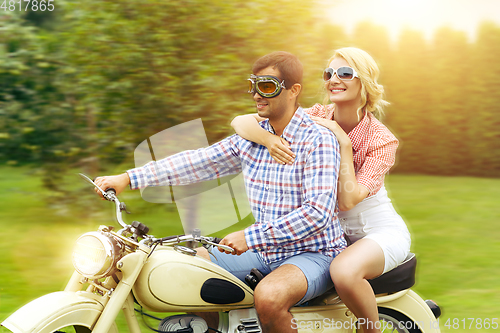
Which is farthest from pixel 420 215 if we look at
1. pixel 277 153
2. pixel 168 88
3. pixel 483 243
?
pixel 277 153

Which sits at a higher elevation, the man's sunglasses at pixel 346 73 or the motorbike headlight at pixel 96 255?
the man's sunglasses at pixel 346 73

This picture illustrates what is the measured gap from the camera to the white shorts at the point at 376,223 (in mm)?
2686

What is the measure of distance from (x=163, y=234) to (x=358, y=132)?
215 centimetres

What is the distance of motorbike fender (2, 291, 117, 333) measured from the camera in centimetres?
201

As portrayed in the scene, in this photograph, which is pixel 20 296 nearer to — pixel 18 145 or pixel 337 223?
pixel 18 145

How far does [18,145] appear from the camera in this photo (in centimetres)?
562

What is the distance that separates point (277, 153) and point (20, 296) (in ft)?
8.93

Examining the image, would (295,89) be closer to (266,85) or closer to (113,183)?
(266,85)

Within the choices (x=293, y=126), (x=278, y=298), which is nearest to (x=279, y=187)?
(x=293, y=126)

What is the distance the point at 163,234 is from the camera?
4.40 meters

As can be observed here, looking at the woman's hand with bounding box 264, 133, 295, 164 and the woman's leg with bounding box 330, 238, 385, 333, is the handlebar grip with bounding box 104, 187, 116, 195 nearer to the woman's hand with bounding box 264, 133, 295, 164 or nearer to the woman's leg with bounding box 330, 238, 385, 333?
the woman's hand with bounding box 264, 133, 295, 164

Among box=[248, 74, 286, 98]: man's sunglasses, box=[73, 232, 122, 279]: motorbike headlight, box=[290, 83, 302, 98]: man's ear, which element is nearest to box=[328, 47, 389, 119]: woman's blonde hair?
box=[290, 83, 302, 98]: man's ear

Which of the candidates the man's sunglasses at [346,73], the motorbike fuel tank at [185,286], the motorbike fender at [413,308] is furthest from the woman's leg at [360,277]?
the man's sunglasses at [346,73]

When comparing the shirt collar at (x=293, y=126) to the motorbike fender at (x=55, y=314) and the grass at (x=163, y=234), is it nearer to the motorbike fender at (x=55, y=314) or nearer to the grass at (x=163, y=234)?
the grass at (x=163, y=234)
